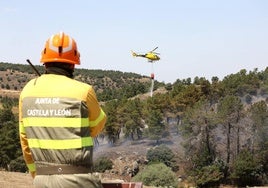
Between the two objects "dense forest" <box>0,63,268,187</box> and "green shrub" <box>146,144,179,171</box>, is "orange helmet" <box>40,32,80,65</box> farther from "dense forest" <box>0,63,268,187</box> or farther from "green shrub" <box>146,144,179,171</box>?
"green shrub" <box>146,144,179,171</box>

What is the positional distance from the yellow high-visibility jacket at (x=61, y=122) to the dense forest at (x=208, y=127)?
162 feet

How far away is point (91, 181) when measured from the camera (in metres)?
3.86

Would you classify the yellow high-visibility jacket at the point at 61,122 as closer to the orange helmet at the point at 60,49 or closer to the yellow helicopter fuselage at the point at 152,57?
the orange helmet at the point at 60,49

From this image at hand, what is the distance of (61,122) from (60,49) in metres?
0.59

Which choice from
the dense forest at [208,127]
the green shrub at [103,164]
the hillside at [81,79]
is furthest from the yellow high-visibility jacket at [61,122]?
the hillside at [81,79]

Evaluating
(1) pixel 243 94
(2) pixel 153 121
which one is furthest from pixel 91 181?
(1) pixel 243 94

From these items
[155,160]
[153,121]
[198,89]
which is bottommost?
[155,160]

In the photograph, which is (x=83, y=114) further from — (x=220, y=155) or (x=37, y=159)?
(x=220, y=155)

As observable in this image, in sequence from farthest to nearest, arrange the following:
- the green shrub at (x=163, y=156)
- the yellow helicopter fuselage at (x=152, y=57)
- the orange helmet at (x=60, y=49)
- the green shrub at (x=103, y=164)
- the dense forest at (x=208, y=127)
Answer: the yellow helicopter fuselage at (x=152, y=57), the green shrub at (x=163, y=156), the green shrub at (x=103, y=164), the dense forest at (x=208, y=127), the orange helmet at (x=60, y=49)

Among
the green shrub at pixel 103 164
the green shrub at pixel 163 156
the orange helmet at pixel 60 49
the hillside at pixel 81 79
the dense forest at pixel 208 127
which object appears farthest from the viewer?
the hillside at pixel 81 79

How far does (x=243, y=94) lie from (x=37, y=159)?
260 ft

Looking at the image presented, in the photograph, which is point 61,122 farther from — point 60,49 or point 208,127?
point 208,127

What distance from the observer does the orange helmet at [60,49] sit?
400cm

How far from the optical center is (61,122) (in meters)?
3.84
